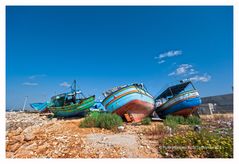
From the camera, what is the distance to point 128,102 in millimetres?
5602

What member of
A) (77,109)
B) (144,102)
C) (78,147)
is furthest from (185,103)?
(77,109)

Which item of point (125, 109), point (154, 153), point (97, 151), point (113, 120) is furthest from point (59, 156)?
point (125, 109)

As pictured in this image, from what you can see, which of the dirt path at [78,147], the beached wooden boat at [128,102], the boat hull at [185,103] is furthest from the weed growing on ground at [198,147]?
the boat hull at [185,103]

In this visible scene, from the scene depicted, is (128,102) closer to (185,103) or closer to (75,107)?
(185,103)

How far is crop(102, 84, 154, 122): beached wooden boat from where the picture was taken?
562 cm

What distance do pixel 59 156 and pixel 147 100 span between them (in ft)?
14.1

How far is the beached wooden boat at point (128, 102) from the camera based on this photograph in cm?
562

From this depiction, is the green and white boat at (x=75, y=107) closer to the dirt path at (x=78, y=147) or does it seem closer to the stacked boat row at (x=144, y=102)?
the stacked boat row at (x=144, y=102)

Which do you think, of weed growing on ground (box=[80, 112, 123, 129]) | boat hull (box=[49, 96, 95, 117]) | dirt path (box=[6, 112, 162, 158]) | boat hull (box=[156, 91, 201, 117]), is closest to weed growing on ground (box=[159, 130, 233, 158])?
dirt path (box=[6, 112, 162, 158])

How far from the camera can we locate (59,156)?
251cm
